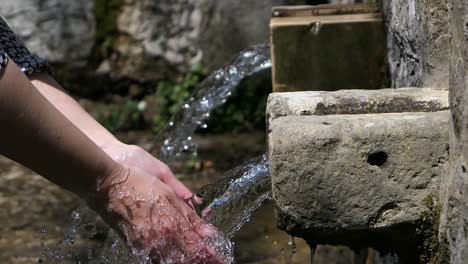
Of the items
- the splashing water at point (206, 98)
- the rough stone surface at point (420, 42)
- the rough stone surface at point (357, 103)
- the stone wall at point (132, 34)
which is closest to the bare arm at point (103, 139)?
the rough stone surface at point (357, 103)

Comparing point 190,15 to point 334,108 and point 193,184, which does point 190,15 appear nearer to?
point 193,184

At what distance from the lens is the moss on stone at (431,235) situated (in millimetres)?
1454

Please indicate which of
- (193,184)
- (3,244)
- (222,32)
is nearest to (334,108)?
(3,244)

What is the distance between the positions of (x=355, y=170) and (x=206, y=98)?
1963 mm

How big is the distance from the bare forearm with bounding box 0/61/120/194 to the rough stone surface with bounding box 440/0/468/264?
1.65ft

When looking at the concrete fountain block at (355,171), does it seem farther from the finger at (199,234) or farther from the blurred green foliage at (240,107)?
the blurred green foliage at (240,107)

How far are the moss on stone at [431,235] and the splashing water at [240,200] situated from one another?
0.47 metres

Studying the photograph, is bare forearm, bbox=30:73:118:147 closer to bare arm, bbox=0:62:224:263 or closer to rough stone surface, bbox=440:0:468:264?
bare arm, bbox=0:62:224:263

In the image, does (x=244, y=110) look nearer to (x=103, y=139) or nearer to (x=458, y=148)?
(x=103, y=139)

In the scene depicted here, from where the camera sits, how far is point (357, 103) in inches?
63.4

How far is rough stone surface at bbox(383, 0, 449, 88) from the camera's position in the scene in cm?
164

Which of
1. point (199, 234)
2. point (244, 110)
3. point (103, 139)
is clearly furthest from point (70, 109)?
point (244, 110)

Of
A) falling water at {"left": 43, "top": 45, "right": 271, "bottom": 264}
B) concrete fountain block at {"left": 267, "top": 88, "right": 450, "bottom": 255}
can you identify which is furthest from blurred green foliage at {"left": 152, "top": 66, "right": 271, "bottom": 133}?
concrete fountain block at {"left": 267, "top": 88, "right": 450, "bottom": 255}

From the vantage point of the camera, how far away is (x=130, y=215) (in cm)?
151
